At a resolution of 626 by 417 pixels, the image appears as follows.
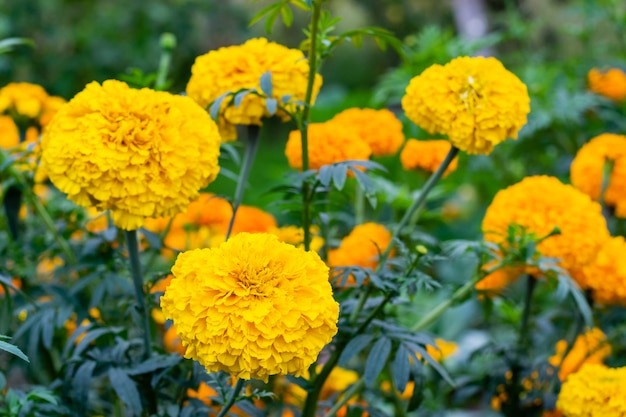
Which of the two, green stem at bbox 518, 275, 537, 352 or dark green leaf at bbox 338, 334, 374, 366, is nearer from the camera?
dark green leaf at bbox 338, 334, 374, 366

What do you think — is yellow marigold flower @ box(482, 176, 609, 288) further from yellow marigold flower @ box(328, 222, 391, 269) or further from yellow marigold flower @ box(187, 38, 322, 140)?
yellow marigold flower @ box(187, 38, 322, 140)

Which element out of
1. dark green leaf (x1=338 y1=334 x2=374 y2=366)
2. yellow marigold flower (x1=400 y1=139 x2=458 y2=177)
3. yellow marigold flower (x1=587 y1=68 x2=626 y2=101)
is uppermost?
yellow marigold flower (x1=400 y1=139 x2=458 y2=177)

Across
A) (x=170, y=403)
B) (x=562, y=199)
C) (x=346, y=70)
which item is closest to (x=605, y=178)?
(x=562, y=199)

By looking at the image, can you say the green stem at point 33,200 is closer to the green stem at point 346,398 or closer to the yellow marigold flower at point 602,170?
the green stem at point 346,398

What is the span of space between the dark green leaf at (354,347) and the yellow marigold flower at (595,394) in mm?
353

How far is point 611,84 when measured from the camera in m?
2.88

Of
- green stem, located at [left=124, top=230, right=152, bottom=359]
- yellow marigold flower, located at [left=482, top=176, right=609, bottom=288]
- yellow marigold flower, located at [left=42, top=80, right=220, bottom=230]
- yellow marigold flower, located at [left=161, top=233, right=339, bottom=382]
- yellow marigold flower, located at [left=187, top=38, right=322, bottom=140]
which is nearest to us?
yellow marigold flower, located at [left=161, top=233, right=339, bottom=382]

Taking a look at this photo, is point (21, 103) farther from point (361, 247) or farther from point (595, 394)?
point (595, 394)

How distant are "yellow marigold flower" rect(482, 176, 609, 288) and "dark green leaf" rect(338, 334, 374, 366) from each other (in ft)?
1.11

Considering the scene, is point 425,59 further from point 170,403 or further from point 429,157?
point 170,403

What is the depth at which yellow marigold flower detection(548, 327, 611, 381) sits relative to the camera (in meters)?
1.73

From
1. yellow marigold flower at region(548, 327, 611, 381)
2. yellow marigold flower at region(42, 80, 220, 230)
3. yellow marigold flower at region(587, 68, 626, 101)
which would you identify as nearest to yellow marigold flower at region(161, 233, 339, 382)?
yellow marigold flower at region(42, 80, 220, 230)

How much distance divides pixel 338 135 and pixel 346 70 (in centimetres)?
969

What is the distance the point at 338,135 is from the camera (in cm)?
142
